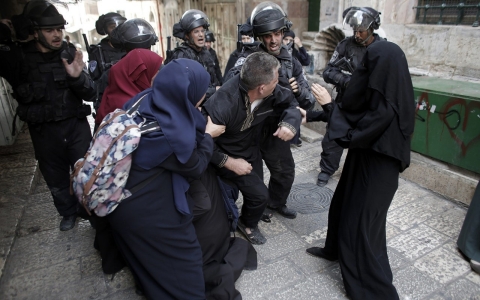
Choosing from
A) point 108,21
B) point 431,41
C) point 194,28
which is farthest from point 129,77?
point 431,41

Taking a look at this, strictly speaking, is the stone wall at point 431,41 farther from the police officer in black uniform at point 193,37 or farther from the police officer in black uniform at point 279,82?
the police officer in black uniform at point 193,37

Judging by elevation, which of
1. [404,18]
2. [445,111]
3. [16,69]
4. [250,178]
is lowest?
[250,178]

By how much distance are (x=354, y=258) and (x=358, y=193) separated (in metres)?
0.51

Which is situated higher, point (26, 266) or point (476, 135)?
point (476, 135)

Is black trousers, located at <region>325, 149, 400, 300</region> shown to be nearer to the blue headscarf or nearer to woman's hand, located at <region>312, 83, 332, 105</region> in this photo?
woman's hand, located at <region>312, 83, 332, 105</region>

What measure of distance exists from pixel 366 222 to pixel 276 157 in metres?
1.28

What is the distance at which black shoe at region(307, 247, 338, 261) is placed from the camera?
2.96m

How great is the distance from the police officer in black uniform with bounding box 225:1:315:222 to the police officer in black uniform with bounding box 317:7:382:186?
0.88 m

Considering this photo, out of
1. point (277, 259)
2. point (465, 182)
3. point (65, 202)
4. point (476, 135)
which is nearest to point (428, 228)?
point (465, 182)

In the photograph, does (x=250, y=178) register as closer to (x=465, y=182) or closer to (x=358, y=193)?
(x=358, y=193)

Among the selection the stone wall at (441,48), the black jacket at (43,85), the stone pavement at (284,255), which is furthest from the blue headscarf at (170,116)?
the stone wall at (441,48)

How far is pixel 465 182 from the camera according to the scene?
12.4 feet

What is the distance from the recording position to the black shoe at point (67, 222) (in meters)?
3.54

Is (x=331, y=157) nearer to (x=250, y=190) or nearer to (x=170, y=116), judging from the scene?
(x=250, y=190)
